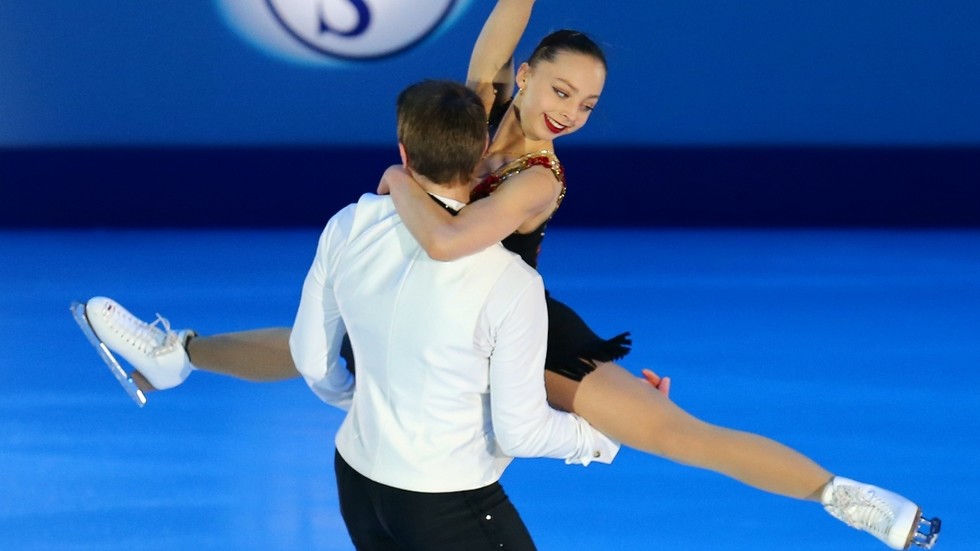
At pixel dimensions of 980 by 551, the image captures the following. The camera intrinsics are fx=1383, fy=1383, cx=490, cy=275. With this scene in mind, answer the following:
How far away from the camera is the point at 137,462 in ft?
12.8

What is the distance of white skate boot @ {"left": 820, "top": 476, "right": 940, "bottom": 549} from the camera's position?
2.68 metres

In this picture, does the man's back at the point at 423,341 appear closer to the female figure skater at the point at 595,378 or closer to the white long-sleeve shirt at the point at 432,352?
the white long-sleeve shirt at the point at 432,352

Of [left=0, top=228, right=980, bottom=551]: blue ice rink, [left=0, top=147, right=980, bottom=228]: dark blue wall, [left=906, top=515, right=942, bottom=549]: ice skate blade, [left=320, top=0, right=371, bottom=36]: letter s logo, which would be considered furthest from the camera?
[left=0, top=147, right=980, bottom=228]: dark blue wall

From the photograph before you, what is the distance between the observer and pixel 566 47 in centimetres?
284

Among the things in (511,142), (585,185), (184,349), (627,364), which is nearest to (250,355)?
(184,349)

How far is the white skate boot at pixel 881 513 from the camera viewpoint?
8.80ft

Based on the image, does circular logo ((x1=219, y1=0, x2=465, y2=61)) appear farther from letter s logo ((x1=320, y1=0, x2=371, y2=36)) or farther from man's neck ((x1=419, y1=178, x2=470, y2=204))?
man's neck ((x1=419, y1=178, x2=470, y2=204))

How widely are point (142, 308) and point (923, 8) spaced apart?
14.2 ft

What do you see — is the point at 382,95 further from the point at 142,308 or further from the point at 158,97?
the point at 142,308

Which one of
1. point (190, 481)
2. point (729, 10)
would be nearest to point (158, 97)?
point (729, 10)

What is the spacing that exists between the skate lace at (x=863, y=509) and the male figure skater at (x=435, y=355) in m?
0.67

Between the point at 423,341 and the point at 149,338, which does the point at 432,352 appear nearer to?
the point at 423,341

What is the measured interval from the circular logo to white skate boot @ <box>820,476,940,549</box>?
4816 millimetres

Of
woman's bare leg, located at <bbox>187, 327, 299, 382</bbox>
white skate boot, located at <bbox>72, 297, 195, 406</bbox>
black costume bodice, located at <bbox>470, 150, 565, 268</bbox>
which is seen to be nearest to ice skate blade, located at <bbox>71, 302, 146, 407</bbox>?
white skate boot, located at <bbox>72, 297, 195, 406</bbox>
